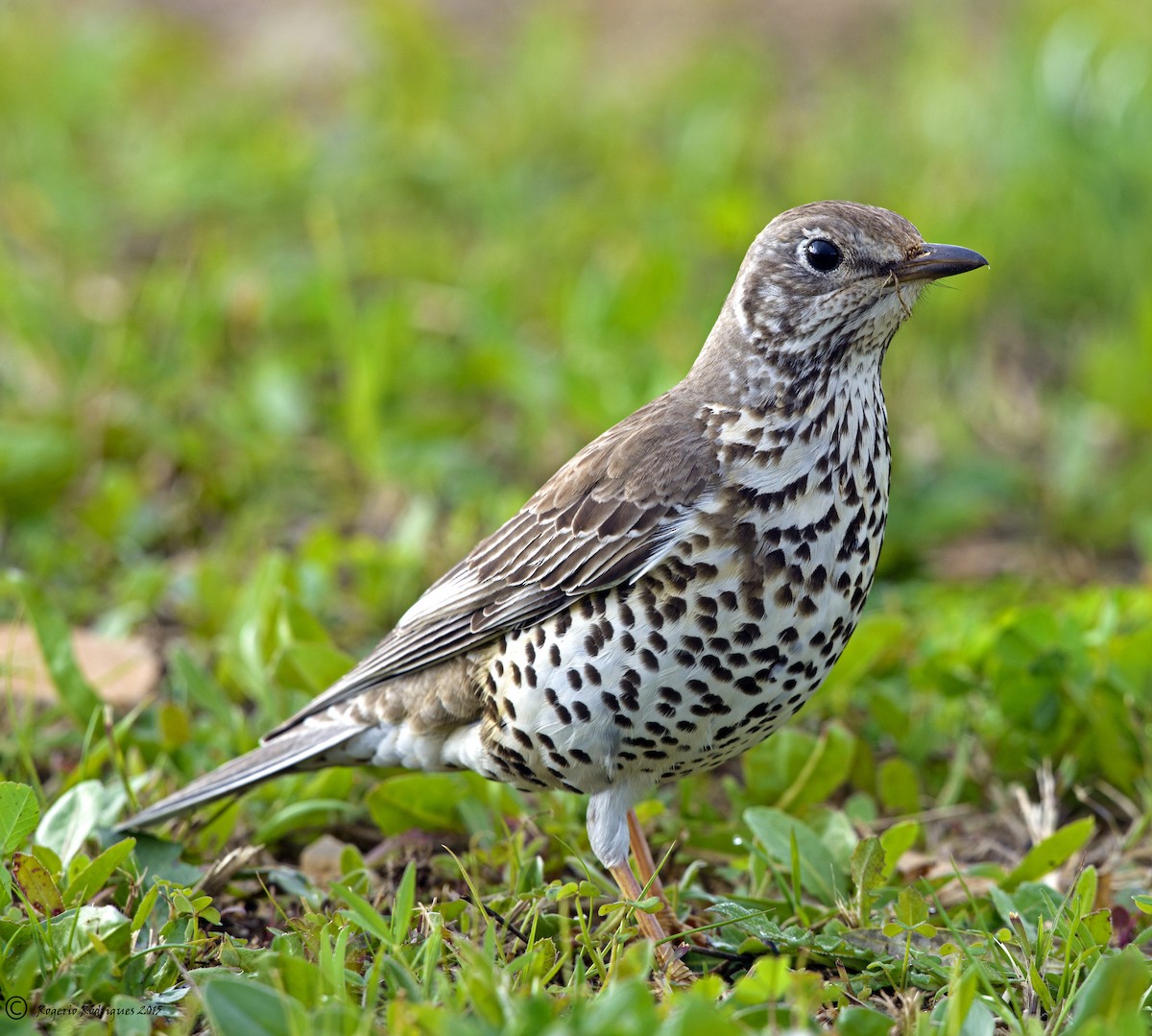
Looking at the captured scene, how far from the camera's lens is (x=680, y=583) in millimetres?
3596

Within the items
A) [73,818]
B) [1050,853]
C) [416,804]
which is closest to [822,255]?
[1050,853]

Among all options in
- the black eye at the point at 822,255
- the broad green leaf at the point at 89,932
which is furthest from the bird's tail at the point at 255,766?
the black eye at the point at 822,255

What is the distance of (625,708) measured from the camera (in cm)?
363

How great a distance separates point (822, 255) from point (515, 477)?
9.31ft

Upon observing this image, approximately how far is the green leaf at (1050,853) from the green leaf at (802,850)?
43cm

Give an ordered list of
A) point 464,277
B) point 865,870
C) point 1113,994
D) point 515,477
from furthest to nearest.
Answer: point 464,277, point 515,477, point 865,870, point 1113,994

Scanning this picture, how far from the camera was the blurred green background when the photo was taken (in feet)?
19.6

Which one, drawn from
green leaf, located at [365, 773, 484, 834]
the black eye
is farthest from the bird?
green leaf, located at [365, 773, 484, 834]

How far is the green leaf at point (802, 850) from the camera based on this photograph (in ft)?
12.6

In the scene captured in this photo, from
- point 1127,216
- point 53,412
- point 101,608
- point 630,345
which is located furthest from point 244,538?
point 1127,216

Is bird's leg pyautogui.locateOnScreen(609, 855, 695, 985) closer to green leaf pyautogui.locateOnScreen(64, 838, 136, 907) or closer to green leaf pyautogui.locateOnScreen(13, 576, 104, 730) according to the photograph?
green leaf pyautogui.locateOnScreen(64, 838, 136, 907)

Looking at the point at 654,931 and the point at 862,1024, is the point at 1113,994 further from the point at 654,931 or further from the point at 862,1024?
the point at 654,931

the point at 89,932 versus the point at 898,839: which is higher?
the point at 89,932

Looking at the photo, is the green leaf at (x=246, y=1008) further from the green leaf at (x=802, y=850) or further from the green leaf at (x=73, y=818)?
the green leaf at (x=802, y=850)
